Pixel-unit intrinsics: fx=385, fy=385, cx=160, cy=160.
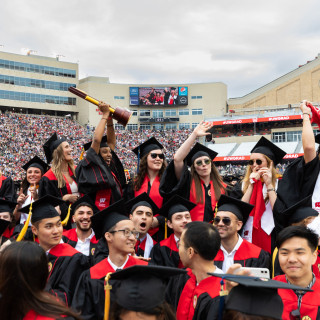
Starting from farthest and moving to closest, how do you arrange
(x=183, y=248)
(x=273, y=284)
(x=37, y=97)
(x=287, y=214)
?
(x=37, y=97) → (x=287, y=214) → (x=183, y=248) → (x=273, y=284)

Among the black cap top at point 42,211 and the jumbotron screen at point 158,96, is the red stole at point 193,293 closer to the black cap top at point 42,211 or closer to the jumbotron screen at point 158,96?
the black cap top at point 42,211

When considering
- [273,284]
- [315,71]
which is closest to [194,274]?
[273,284]

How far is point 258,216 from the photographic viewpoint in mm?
4801

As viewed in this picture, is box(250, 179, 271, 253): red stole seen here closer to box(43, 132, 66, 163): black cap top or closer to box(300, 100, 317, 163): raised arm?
box(300, 100, 317, 163): raised arm

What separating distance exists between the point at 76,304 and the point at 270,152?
3105 mm

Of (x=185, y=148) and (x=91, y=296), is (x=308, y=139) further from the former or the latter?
(x=91, y=296)

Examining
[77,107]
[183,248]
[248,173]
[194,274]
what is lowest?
[194,274]

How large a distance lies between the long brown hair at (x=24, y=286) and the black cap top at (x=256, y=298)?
0.94 meters

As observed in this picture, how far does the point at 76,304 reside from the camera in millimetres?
3314

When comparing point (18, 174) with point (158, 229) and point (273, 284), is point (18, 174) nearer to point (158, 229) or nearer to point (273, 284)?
point (158, 229)

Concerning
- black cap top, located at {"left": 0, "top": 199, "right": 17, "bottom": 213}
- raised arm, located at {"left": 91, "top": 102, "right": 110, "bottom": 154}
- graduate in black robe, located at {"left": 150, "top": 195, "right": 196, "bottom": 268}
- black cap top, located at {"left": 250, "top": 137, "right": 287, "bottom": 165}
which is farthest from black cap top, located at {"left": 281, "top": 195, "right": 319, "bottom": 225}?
black cap top, located at {"left": 0, "top": 199, "right": 17, "bottom": 213}

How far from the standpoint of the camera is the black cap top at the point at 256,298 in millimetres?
2111

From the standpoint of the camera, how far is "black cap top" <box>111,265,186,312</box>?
2.21m

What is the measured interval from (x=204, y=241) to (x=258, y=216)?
6.45 ft
